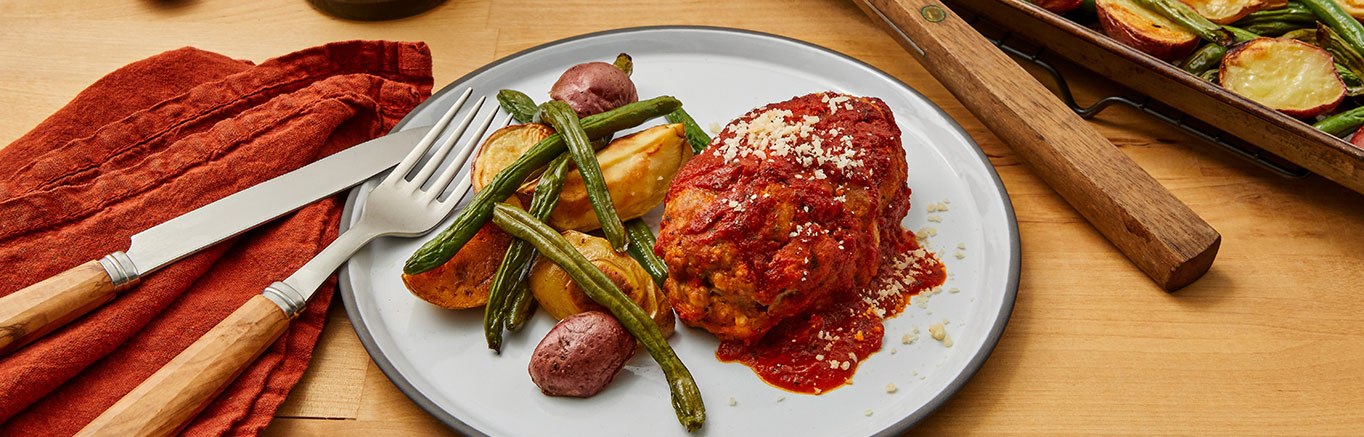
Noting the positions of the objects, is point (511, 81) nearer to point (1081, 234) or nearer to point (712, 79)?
point (712, 79)

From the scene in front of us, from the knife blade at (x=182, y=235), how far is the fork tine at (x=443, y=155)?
11 cm

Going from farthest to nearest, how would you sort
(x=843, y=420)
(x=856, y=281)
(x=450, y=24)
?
1. (x=450, y=24)
2. (x=856, y=281)
3. (x=843, y=420)

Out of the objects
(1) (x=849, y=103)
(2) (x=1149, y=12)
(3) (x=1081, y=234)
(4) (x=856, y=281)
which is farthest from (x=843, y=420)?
(2) (x=1149, y=12)

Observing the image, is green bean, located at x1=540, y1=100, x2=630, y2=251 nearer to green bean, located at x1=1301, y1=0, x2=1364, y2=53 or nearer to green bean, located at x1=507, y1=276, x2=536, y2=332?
green bean, located at x1=507, y1=276, x2=536, y2=332

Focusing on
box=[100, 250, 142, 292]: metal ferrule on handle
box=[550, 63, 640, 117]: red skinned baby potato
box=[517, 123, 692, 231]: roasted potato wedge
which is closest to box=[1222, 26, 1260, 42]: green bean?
box=[517, 123, 692, 231]: roasted potato wedge

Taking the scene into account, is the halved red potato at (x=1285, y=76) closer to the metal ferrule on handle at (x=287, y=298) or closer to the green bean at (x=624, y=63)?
the green bean at (x=624, y=63)

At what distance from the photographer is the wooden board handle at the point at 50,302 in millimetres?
2061

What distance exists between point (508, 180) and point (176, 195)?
→ 99 cm

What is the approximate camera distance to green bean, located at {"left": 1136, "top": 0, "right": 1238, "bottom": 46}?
2.96m

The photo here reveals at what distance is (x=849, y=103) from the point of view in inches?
98.2

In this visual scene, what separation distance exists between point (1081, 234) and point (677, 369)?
56.1 inches

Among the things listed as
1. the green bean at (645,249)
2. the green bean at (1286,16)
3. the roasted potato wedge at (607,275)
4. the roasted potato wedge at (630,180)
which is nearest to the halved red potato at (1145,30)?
the green bean at (1286,16)

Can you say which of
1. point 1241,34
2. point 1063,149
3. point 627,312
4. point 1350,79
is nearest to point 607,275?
point 627,312

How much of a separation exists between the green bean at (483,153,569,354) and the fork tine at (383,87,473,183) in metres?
0.45
